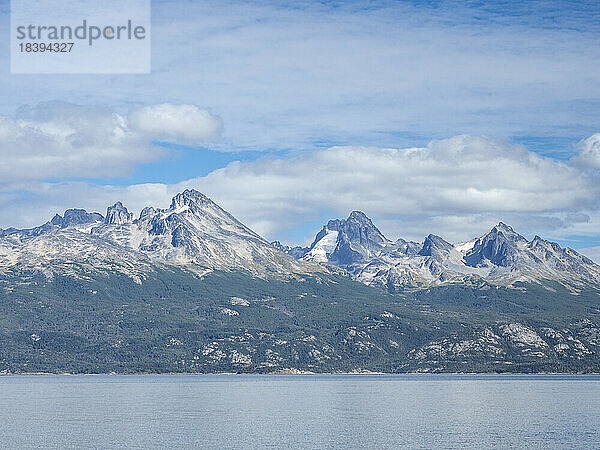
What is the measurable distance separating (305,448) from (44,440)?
60474 millimetres

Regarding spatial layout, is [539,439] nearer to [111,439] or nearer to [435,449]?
[435,449]

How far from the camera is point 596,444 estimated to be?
611 ft

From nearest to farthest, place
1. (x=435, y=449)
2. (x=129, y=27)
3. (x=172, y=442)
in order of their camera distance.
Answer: (x=129, y=27) < (x=435, y=449) < (x=172, y=442)

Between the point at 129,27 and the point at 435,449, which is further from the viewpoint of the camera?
the point at 435,449

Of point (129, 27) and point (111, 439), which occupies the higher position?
point (129, 27)

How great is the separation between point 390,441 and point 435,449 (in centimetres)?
1646

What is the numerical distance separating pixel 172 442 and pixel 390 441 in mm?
48511

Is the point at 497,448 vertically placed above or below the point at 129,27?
below

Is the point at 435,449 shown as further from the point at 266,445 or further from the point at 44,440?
the point at 44,440

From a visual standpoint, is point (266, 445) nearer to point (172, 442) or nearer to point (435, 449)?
point (172, 442)

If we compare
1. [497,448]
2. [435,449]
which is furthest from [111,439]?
[497,448]

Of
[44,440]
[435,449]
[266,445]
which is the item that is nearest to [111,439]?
[44,440]

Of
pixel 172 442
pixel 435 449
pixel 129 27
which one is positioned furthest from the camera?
pixel 172 442

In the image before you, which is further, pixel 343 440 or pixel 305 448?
pixel 343 440
